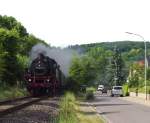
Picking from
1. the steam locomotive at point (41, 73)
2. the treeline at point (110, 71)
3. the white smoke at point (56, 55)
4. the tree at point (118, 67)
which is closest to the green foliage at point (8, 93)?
the steam locomotive at point (41, 73)

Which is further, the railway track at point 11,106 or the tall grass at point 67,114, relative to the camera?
the railway track at point 11,106

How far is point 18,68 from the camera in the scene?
6450 centimetres

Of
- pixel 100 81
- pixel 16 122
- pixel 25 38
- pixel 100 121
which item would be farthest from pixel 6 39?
pixel 100 81

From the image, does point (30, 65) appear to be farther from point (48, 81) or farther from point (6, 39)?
point (6, 39)

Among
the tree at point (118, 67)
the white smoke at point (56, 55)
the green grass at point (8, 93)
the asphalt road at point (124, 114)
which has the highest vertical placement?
the tree at point (118, 67)

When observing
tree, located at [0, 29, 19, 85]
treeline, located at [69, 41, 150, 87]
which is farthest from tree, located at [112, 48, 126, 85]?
tree, located at [0, 29, 19, 85]

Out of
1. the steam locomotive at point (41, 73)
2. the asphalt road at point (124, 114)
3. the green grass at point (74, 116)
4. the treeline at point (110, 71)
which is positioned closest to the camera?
the green grass at point (74, 116)

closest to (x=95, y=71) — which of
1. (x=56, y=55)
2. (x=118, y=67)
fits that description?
(x=118, y=67)

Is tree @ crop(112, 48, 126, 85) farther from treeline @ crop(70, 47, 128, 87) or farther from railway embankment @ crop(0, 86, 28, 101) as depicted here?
railway embankment @ crop(0, 86, 28, 101)

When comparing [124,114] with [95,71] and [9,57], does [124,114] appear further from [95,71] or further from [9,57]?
[95,71]

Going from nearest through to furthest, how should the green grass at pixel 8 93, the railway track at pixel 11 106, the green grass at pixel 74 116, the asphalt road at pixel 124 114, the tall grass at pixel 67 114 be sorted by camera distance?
the tall grass at pixel 67 114
the green grass at pixel 74 116
the railway track at pixel 11 106
the asphalt road at pixel 124 114
the green grass at pixel 8 93

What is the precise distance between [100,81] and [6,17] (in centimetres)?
8826

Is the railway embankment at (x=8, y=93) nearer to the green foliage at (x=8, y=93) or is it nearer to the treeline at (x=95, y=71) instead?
the green foliage at (x=8, y=93)

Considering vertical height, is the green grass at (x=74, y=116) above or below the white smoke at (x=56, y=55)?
below
